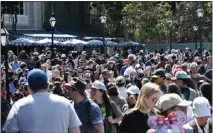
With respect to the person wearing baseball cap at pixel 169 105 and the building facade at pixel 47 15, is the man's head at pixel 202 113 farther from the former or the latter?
the building facade at pixel 47 15

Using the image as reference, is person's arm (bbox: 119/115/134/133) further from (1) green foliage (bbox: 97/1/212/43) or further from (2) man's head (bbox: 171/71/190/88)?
(1) green foliage (bbox: 97/1/212/43)

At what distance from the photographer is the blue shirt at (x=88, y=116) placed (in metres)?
6.23

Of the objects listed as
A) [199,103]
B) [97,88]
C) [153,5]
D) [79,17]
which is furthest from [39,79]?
[79,17]

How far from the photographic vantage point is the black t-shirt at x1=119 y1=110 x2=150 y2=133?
18.7ft

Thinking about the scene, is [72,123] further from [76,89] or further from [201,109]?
[201,109]

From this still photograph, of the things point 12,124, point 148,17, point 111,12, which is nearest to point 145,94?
point 12,124

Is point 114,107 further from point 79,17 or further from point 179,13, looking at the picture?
point 79,17

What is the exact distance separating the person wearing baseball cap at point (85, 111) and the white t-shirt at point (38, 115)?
1081mm

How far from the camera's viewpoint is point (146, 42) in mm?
54438

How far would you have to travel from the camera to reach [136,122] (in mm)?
5711

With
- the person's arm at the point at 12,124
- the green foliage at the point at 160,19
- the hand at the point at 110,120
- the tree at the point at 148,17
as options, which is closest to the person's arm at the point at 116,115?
the hand at the point at 110,120

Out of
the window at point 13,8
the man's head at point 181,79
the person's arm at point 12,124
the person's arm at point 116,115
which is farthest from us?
the window at point 13,8

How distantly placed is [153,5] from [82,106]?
42.8 metres

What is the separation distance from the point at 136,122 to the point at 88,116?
0.76 meters
